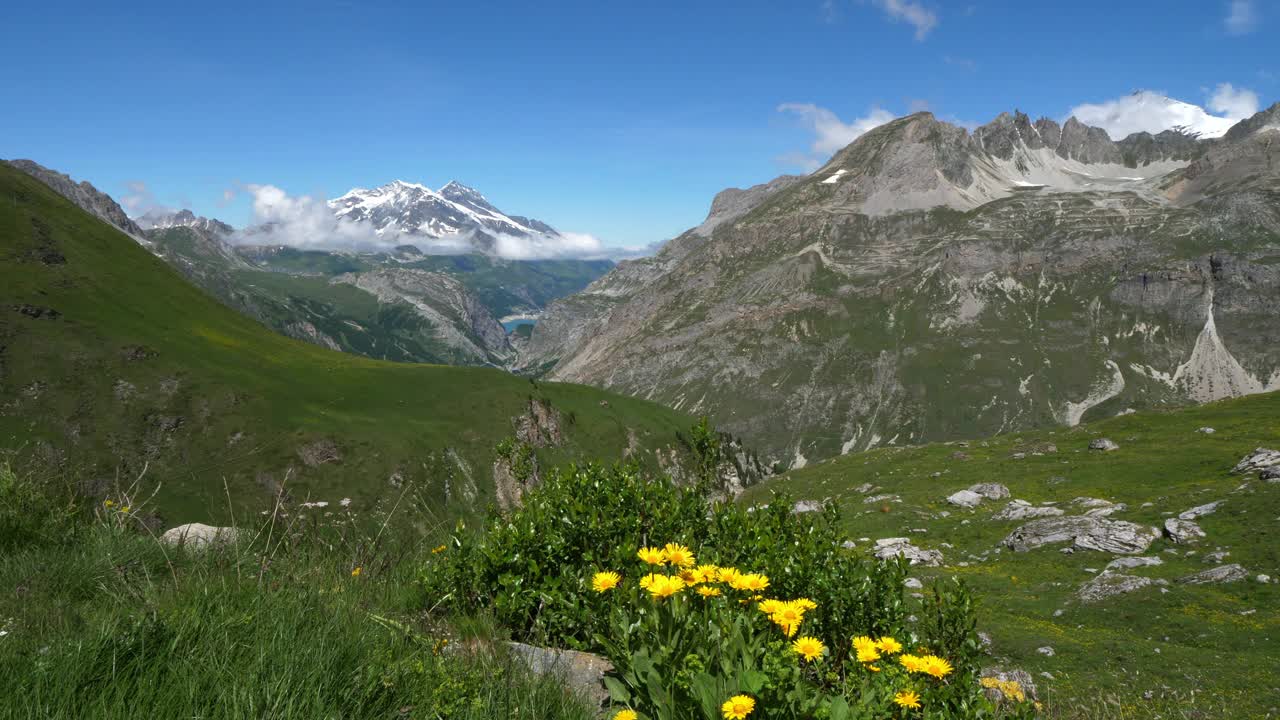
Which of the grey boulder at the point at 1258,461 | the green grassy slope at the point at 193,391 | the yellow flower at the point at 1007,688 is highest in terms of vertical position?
the grey boulder at the point at 1258,461

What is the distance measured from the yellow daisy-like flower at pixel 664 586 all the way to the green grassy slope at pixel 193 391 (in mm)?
84288

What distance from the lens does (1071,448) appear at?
10769cm

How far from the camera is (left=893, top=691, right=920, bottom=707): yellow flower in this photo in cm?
473

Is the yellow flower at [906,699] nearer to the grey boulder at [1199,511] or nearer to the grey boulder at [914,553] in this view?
the grey boulder at [914,553]

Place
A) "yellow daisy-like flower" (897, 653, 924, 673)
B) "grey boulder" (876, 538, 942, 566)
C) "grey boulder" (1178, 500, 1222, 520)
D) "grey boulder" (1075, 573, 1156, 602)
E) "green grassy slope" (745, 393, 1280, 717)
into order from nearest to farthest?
"yellow daisy-like flower" (897, 653, 924, 673) → "green grassy slope" (745, 393, 1280, 717) → "grey boulder" (1075, 573, 1156, 602) → "grey boulder" (876, 538, 942, 566) → "grey boulder" (1178, 500, 1222, 520)

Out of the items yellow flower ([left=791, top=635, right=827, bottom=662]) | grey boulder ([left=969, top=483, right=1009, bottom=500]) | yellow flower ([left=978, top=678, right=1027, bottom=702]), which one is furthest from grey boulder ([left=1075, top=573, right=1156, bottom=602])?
yellow flower ([left=791, top=635, right=827, bottom=662])

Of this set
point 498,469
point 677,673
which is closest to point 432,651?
point 677,673

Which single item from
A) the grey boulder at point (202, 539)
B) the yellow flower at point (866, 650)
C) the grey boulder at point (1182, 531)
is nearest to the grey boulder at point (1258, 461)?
the grey boulder at point (1182, 531)

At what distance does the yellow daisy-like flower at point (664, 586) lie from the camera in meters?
4.86

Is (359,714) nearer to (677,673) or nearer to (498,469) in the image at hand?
(677,673)

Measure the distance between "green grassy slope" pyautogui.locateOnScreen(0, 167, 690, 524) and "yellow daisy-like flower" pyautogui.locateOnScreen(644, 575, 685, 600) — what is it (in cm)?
8429

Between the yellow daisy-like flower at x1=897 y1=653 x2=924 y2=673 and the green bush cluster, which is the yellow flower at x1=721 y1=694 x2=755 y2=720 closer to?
the green bush cluster

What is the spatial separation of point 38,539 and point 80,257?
648 ft

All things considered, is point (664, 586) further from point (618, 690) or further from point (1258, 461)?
point (1258, 461)
